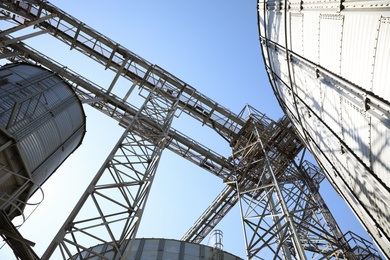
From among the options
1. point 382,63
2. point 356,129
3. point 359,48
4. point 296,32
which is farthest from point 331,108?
point 296,32

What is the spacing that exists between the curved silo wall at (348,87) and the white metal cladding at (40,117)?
29.2 feet

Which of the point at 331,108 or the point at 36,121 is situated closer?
the point at 331,108

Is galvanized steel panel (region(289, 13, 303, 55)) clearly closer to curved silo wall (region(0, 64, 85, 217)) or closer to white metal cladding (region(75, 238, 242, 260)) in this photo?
curved silo wall (region(0, 64, 85, 217))

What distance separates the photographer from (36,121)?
37.5 feet

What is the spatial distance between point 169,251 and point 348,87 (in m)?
10.9

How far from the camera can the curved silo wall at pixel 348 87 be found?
201 inches

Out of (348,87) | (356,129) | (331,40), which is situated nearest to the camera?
(348,87)

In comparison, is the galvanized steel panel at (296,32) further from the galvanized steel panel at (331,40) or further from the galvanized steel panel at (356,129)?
the galvanized steel panel at (356,129)

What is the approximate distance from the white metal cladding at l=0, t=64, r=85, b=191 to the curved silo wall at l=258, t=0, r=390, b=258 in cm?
889

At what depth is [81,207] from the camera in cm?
927

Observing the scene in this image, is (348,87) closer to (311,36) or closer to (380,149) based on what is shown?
(380,149)

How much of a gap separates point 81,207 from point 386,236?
792 cm

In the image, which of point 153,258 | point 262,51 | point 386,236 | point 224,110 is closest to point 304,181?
point 224,110

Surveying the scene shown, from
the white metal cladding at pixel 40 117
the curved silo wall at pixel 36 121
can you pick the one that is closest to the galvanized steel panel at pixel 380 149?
the curved silo wall at pixel 36 121
